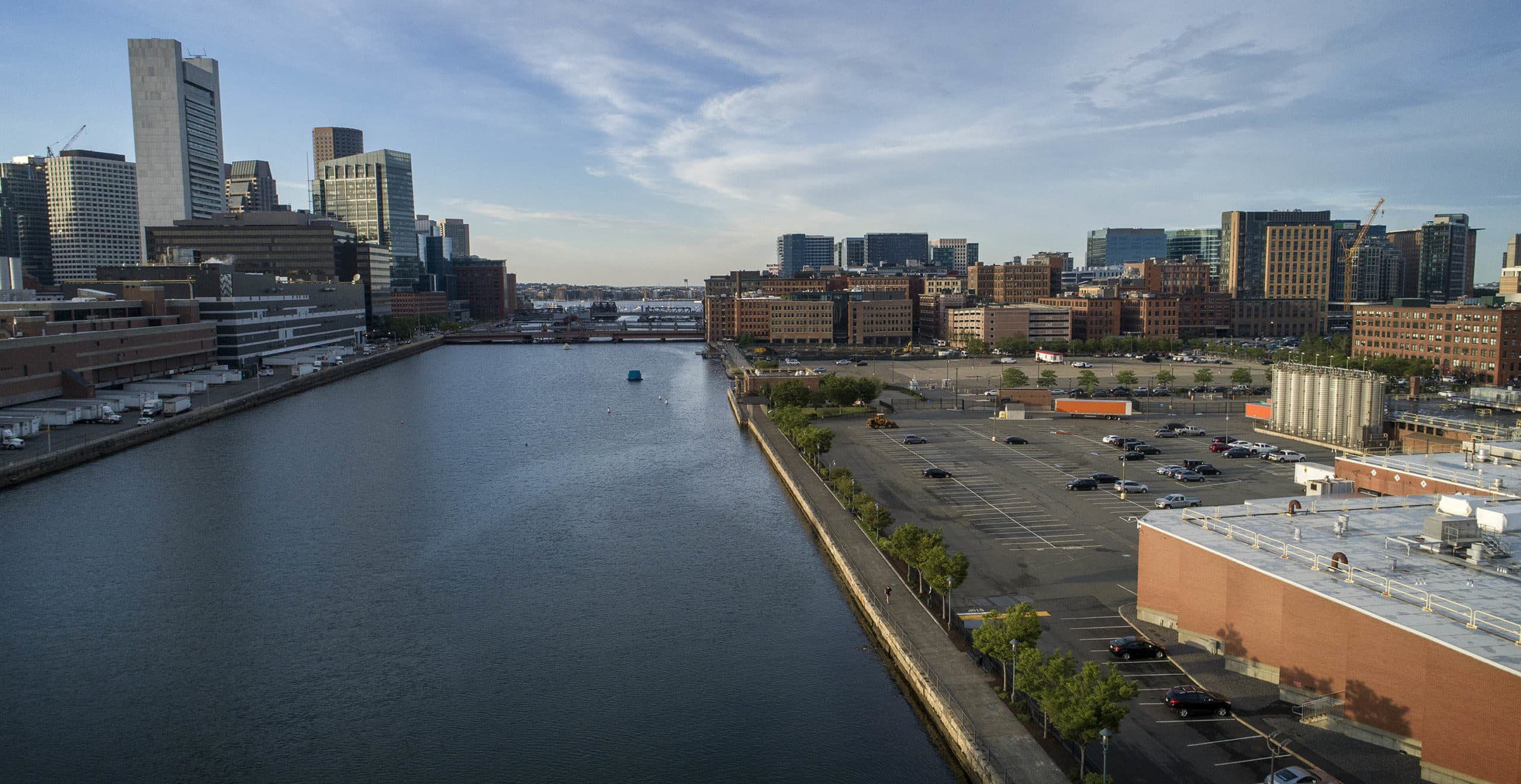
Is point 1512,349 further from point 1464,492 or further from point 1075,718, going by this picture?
point 1075,718

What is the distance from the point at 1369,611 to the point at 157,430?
50.0 m

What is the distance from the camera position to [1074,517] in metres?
27.5

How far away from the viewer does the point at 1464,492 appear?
20.3 meters

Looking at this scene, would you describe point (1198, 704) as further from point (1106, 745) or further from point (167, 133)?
point (167, 133)

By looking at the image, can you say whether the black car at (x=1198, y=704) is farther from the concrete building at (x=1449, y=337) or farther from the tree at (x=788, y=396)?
the concrete building at (x=1449, y=337)

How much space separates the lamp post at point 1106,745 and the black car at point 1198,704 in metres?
1.59

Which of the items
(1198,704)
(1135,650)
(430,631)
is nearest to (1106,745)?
(1198,704)

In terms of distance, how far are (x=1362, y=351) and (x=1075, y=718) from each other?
229 ft

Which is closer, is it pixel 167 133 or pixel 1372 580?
pixel 1372 580

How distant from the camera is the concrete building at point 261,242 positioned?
108438 millimetres

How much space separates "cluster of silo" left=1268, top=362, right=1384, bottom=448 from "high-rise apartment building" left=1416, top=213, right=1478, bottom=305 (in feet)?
471

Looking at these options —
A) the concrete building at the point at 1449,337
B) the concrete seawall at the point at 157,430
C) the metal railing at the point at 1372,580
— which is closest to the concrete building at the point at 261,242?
the concrete seawall at the point at 157,430

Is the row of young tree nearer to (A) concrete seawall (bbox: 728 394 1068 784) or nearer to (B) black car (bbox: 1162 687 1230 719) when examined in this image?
(A) concrete seawall (bbox: 728 394 1068 784)

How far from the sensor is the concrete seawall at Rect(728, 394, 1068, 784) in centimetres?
1364
